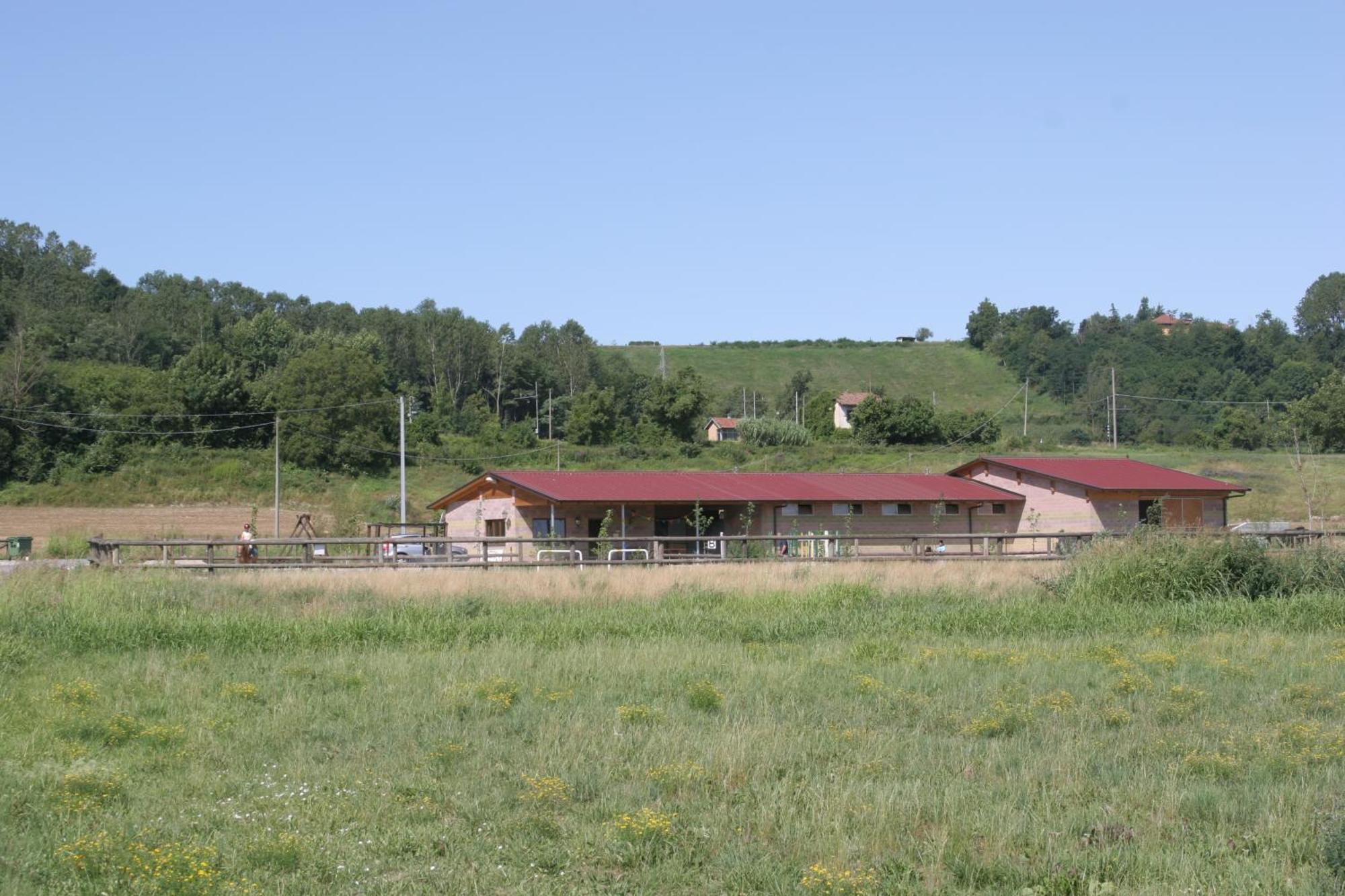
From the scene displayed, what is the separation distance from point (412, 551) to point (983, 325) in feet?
413

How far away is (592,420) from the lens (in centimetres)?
8944

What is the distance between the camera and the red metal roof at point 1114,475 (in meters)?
47.8

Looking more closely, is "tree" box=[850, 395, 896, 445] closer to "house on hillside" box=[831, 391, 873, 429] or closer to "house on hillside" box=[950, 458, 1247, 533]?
"house on hillside" box=[831, 391, 873, 429]

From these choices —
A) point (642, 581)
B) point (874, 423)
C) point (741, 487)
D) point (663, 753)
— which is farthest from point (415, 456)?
point (663, 753)

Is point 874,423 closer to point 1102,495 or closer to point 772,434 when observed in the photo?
point 772,434

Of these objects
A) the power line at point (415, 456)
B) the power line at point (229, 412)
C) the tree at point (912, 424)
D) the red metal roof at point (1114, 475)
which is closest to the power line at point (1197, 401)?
the tree at point (912, 424)

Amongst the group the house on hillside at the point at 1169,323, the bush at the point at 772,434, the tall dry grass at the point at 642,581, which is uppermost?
the house on hillside at the point at 1169,323

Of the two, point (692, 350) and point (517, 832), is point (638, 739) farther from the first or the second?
point (692, 350)

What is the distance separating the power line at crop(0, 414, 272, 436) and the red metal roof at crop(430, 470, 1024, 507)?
32178 mm

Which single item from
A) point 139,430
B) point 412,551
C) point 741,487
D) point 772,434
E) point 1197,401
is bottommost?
point 412,551

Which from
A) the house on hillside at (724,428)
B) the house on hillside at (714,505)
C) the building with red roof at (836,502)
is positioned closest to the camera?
the house on hillside at (714,505)

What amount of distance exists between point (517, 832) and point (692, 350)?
153016 mm

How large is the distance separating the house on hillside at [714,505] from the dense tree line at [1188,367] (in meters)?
39.8

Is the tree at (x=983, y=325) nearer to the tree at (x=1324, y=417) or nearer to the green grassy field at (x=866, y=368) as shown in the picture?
the green grassy field at (x=866, y=368)
